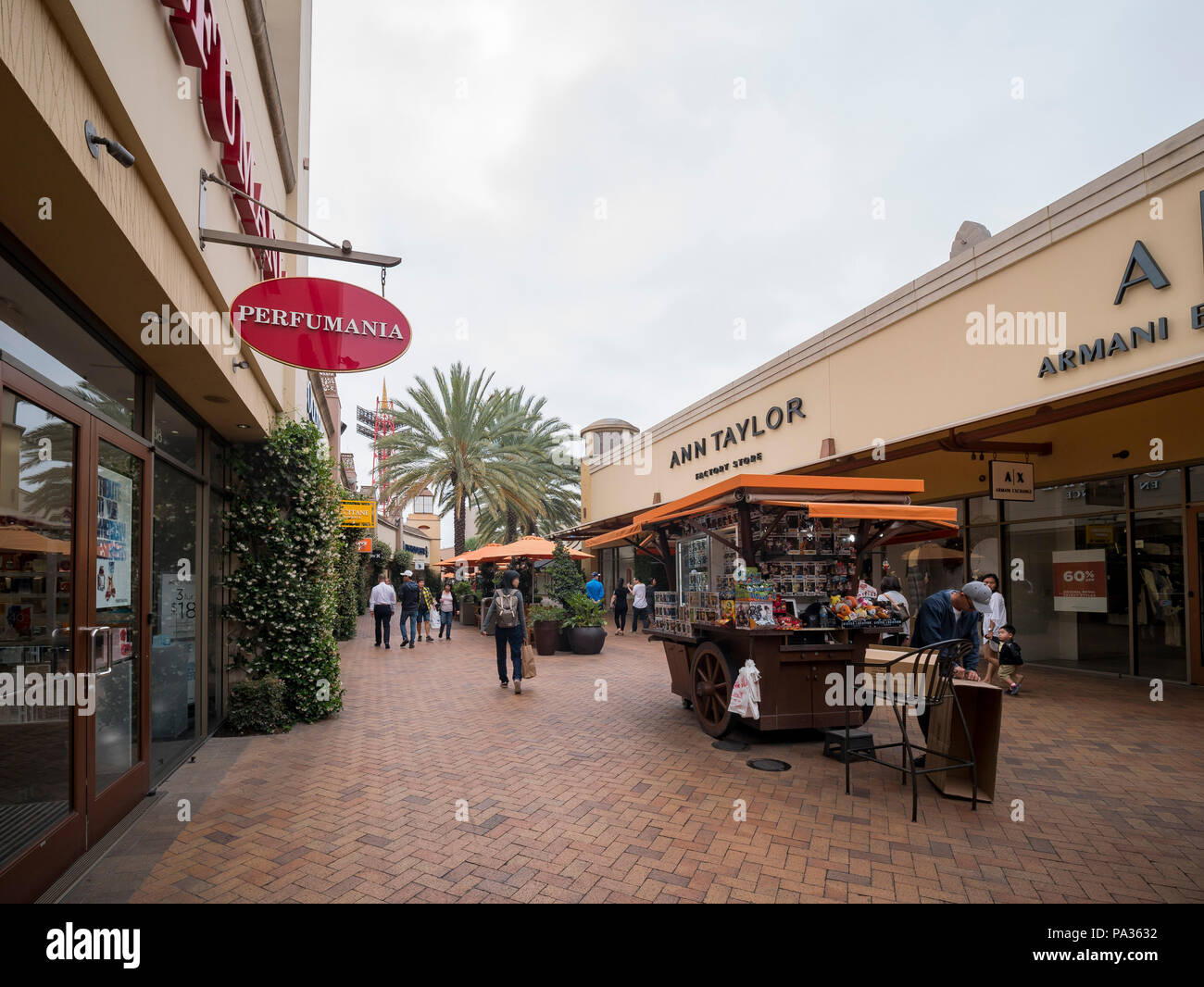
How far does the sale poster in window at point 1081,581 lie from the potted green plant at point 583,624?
8.17 metres

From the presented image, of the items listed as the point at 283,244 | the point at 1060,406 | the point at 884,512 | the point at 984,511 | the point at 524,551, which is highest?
the point at 283,244

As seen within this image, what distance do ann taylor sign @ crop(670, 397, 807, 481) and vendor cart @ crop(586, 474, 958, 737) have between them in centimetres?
678

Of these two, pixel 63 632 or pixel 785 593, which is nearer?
pixel 63 632

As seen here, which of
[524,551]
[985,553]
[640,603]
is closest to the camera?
[985,553]

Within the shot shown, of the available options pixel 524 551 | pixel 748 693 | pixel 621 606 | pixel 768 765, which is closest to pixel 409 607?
pixel 524 551

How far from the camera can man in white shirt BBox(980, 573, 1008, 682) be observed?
8.76 meters

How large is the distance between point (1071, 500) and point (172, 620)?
12304mm

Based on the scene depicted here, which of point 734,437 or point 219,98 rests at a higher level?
point 219,98

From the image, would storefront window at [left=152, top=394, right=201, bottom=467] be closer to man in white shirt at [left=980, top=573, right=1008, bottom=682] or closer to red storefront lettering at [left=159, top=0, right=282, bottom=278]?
red storefront lettering at [left=159, top=0, right=282, bottom=278]

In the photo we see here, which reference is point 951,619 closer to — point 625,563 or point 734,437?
point 734,437

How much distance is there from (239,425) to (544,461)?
2049 centimetres

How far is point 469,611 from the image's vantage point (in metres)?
22.5

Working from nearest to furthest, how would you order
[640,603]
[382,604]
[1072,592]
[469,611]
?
[1072,592]
[382,604]
[640,603]
[469,611]

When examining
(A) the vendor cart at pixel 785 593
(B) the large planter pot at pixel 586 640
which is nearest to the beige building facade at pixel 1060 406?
(A) the vendor cart at pixel 785 593
